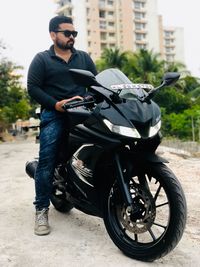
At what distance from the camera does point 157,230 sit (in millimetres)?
3123

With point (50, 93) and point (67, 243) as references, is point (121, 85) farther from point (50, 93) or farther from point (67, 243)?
point (67, 243)

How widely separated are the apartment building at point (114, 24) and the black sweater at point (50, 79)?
5962 cm

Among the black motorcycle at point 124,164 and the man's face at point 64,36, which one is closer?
the black motorcycle at point 124,164

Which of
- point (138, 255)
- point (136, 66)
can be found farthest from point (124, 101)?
point (136, 66)

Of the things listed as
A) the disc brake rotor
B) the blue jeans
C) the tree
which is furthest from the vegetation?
the disc brake rotor

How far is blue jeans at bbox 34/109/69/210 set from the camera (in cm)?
326

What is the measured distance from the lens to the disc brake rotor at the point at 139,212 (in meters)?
2.65

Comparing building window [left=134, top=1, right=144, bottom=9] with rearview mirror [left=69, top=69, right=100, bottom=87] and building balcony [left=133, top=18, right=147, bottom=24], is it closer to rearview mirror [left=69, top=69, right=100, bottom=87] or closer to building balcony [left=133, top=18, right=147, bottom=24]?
building balcony [left=133, top=18, right=147, bottom=24]

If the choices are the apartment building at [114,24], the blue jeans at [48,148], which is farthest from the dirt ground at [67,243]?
the apartment building at [114,24]

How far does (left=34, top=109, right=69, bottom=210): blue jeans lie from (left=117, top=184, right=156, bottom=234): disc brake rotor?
32.8 inches

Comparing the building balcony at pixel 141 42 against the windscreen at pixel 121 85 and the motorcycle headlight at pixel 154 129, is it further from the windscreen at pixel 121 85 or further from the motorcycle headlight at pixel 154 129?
the motorcycle headlight at pixel 154 129

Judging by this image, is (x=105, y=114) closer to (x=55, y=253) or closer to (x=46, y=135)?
(x=46, y=135)

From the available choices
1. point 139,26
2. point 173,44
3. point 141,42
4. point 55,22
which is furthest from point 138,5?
point 55,22

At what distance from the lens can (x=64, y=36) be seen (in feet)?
10.9
